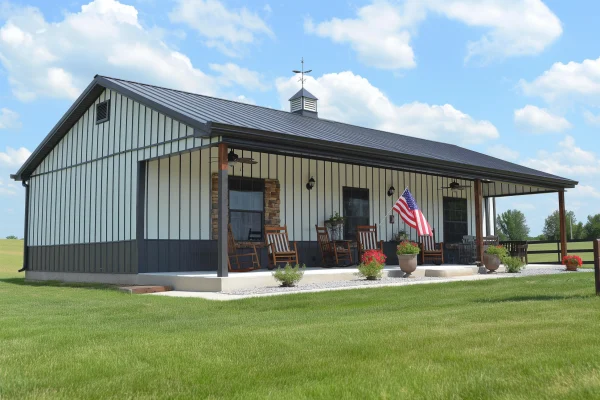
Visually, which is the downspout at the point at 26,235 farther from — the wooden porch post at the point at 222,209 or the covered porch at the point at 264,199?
the wooden porch post at the point at 222,209

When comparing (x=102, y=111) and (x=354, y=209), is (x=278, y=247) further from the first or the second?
(x=102, y=111)

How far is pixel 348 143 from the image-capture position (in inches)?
447

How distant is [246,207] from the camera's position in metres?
12.5

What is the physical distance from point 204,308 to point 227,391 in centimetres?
408

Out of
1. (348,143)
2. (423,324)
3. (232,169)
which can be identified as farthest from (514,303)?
(232,169)

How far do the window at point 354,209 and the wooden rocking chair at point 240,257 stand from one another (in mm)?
2830

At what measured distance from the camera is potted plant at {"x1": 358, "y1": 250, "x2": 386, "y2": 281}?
35.5ft

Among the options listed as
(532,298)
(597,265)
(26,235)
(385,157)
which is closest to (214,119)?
(385,157)

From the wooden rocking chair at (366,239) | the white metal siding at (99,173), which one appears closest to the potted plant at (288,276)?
the white metal siding at (99,173)

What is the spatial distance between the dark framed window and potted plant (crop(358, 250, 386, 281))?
6.35 meters

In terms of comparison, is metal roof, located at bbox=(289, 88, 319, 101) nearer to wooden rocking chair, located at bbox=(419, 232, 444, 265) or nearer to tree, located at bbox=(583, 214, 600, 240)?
wooden rocking chair, located at bbox=(419, 232, 444, 265)

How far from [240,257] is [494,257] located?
5.09 meters

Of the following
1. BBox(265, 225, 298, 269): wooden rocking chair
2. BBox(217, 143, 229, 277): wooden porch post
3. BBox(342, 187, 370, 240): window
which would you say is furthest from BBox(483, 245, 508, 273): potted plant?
BBox(217, 143, 229, 277): wooden porch post

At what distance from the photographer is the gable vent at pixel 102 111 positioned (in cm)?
1263
